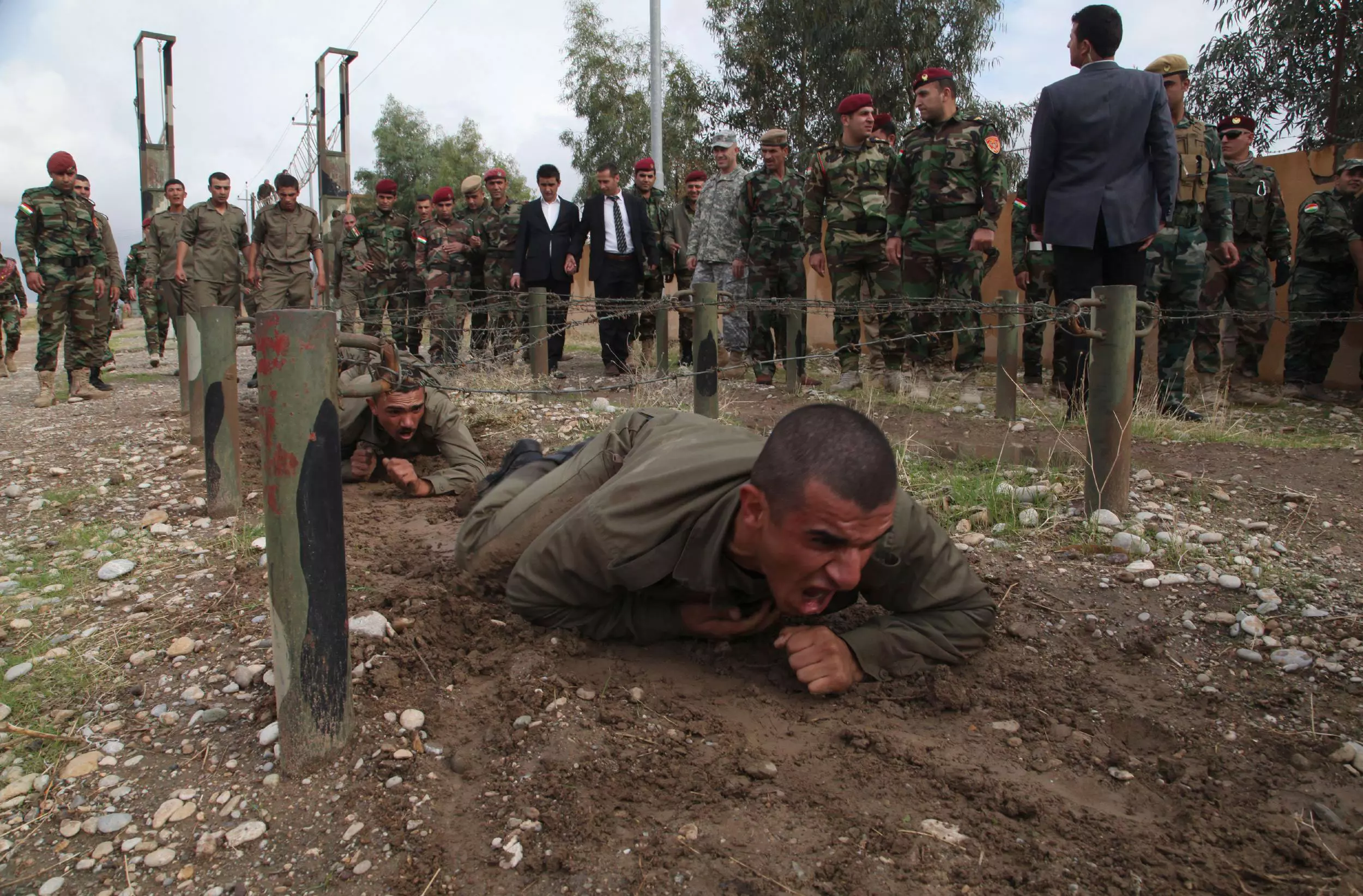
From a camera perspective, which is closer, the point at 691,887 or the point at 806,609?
the point at 691,887

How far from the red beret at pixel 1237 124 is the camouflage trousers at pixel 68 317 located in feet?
30.0

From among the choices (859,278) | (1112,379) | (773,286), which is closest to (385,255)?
(773,286)

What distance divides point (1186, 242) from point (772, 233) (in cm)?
296

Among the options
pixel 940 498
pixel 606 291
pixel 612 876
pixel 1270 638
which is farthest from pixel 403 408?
pixel 606 291

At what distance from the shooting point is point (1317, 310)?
7.11m

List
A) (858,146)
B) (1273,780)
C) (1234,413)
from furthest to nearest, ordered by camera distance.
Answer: (858,146), (1234,413), (1273,780)

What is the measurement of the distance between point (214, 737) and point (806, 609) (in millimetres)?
1378

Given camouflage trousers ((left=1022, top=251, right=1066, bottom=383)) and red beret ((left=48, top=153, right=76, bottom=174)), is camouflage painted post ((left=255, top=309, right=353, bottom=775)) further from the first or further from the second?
red beret ((left=48, top=153, right=76, bottom=174))

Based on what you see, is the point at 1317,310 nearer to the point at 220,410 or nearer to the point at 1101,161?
the point at 1101,161

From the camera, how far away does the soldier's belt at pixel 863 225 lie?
22.2 feet

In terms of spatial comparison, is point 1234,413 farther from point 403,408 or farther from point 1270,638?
point 403,408

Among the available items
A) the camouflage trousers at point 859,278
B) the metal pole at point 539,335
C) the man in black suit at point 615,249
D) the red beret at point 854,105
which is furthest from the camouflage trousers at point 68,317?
the red beret at point 854,105

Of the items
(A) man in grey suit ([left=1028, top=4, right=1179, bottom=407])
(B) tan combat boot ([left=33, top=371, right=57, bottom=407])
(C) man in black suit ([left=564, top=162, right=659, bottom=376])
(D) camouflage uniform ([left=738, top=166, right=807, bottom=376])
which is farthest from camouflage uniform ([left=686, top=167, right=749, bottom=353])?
(B) tan combat boot ([left=33, top=371, right=57, bottom=407])

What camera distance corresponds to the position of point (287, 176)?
9.12 meters
